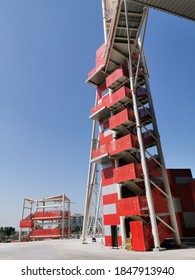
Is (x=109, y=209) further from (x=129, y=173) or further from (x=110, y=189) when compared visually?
(x=129, y=173)

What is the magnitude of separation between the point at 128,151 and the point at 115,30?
49.8 ft

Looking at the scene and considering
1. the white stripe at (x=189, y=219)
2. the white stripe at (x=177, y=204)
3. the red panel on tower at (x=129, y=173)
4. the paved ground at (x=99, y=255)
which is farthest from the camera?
the white stripe at (x=177, y=204)

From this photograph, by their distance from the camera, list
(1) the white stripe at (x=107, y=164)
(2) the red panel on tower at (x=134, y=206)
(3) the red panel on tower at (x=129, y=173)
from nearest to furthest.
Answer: (2) the red panel on tower at (x=134, y=206)
(3) the red panel on tower at (x=129, y=173)
(1) the white stripe at (x=107, y=164)

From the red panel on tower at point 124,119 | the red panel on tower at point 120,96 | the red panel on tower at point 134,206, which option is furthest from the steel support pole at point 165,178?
the red panel on tower at point 134,206

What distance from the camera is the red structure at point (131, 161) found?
69.8 feet

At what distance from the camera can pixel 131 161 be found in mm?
26953

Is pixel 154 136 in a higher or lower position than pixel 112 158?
higher

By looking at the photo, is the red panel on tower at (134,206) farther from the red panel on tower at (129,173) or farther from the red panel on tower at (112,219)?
the red panel on tower at (112,219)

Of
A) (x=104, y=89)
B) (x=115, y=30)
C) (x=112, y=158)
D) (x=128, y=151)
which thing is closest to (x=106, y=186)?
(x=112, y=158)

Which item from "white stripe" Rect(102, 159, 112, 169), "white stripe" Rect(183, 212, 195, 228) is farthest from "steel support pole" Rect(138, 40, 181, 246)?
"white stripe" Rect(183, 212, 195, 228)

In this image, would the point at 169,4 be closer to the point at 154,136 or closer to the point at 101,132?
the point at 154,136

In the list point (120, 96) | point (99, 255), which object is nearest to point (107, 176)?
point (120, 96)

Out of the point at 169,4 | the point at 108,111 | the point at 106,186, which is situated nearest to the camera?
the point at 169,4

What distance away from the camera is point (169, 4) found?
1359 centimetres
